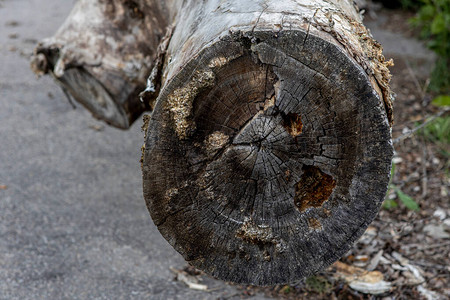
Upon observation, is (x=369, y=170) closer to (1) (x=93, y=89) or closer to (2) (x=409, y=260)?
(2) (x=409, y=260)

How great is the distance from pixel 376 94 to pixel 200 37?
0.66 metres

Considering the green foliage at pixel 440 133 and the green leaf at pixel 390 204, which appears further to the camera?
the green foliage at pixel 440 133

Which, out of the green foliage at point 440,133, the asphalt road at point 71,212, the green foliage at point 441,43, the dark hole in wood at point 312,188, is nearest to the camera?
the dark hole in wood at point 312,188

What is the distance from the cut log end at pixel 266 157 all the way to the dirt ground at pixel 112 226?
32.4 inches

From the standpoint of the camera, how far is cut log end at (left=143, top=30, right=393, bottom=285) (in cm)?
146

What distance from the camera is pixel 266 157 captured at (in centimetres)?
157

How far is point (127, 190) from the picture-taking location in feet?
11.0

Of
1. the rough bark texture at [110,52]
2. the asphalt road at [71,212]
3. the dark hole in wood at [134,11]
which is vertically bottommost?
the asphalt road at [71,212]

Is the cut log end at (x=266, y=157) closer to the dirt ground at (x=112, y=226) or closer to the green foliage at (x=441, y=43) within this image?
the dirt ground at (x=112, y=226)

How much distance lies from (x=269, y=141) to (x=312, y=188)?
25 centimetres

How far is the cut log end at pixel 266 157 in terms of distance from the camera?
4.80 ft

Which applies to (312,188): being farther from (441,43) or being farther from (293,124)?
(441,43)

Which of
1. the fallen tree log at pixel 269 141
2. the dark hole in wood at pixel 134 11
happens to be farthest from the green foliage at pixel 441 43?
the fallen tree log at pixel 269 141

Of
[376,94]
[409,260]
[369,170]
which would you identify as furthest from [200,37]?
[409,260]
